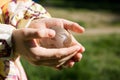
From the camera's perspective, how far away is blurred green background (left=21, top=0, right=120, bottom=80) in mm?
3688

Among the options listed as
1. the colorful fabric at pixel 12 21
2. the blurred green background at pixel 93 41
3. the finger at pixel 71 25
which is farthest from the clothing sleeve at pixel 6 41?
the blurred green background at pixel 93 41

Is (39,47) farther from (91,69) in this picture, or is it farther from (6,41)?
(91,69)

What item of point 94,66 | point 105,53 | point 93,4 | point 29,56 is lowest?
point 93,4

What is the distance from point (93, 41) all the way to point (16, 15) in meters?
5.01

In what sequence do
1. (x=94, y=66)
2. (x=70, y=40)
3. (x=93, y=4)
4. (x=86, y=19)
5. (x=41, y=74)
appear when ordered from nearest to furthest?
(x=70, y=40), (x=41, y=74), (x=94, y=66), (x=86, y=19), (x=93, y=4)

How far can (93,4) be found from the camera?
11.7 m

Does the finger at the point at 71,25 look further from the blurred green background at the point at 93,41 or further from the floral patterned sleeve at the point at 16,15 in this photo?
the blurred green background at the point at 93,41

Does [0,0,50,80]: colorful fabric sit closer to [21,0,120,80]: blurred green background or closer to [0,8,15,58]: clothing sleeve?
[0,8,15,58]: clothing sleeve

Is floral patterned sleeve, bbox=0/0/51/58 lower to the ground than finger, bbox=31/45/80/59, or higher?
higher

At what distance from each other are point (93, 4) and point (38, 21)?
10585 mm

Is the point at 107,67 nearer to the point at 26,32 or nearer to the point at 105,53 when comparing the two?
the point at 105,53

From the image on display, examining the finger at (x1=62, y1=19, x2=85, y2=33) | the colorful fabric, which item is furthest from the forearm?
the finger at (x1=62, y1=19, x2=85, y2=33)

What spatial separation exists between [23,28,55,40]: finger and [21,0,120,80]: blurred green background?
2.15 m

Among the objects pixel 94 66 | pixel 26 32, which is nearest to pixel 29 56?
pixel 26 32
